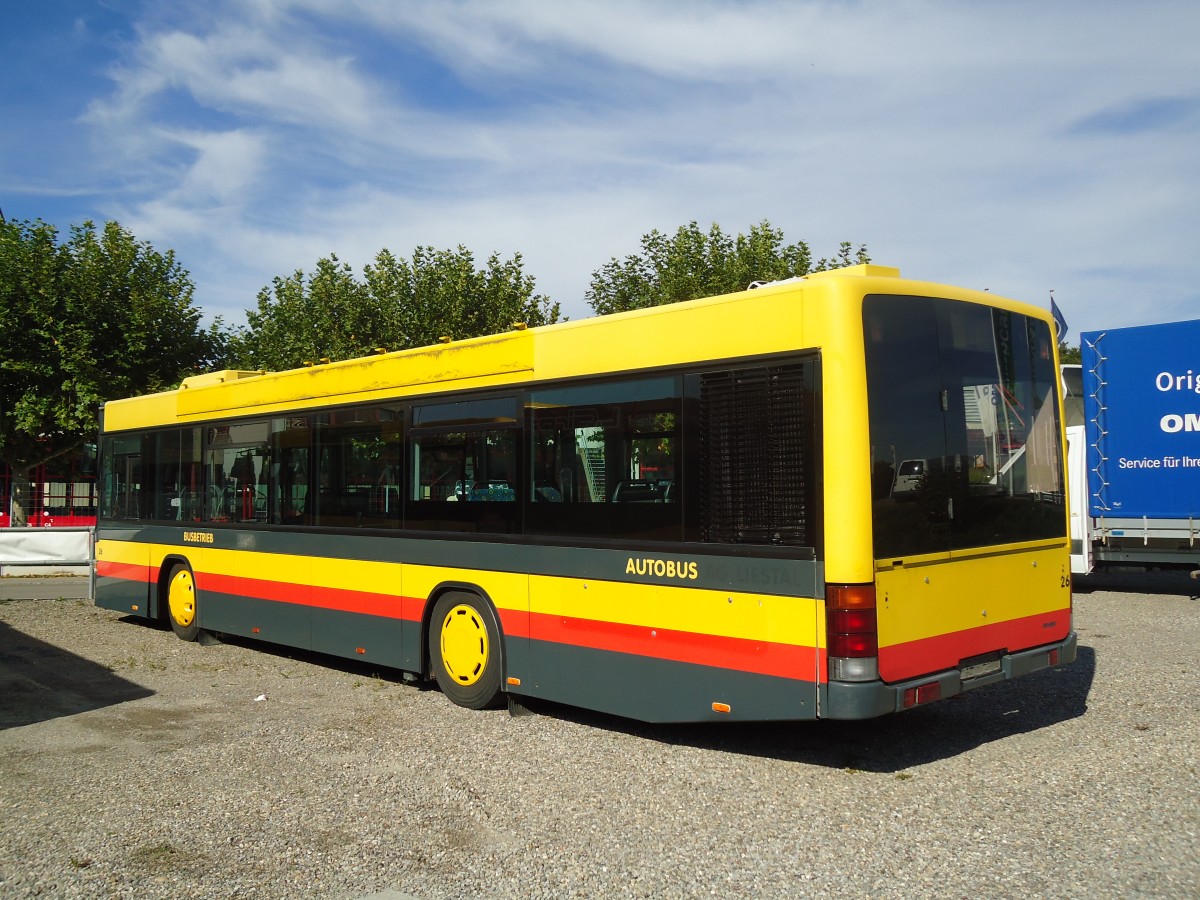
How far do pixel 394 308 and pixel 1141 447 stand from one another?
17.7 meters

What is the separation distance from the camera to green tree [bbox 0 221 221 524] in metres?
23.6

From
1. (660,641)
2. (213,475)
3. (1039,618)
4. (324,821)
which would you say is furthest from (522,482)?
(213,475)

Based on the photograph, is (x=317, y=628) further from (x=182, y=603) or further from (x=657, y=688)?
(x=657, y=688)

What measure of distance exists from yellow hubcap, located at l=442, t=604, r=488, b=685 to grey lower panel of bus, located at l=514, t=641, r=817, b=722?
56cm

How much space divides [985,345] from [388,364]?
5056mm

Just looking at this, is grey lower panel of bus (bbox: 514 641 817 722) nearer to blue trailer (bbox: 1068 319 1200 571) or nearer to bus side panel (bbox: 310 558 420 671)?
bus side panel (bbox: 310 558 420 671)

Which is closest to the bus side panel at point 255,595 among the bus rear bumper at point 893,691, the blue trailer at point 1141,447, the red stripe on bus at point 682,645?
the red stripe on bus at point 682,645

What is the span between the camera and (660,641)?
6.48m

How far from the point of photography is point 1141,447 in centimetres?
1424

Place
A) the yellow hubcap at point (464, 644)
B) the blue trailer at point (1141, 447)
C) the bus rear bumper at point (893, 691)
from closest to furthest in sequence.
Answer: the bus rear bumper at point (893, 691) → the yellow hubcap at point (464, 644) → the blue trailer at point (1141, 447)

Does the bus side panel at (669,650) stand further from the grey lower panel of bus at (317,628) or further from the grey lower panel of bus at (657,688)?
the grey lower panel of bus at (317,628)

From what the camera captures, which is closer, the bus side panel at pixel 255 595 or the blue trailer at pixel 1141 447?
Answer: the bus side panel at pixel 255 595

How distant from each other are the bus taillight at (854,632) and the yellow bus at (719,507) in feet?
0.04

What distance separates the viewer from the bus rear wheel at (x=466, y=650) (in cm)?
785
